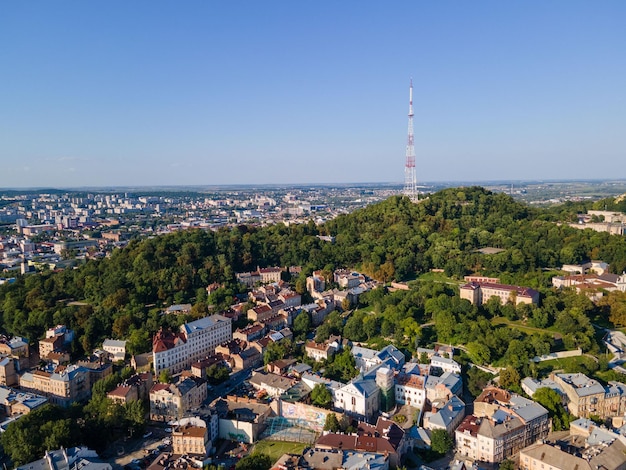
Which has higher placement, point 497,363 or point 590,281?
point 590,281

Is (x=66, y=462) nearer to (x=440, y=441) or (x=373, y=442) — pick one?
(x=373, y=442)

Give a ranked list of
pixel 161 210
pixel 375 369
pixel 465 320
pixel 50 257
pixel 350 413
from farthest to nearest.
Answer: pixel 161 210 < pixel 50 257 < pixel 465 320 < pixel 375 369 < pixel 350 413

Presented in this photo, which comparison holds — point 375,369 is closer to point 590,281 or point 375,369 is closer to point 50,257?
point 590,281

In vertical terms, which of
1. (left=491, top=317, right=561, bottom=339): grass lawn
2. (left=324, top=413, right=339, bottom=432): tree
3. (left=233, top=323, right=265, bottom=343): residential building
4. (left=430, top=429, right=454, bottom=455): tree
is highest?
(left=491, top=317, right=561, bottom=339): grass lawn

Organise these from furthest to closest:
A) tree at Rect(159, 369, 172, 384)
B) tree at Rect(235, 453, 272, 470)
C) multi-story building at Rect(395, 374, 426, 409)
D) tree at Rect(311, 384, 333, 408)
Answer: tree at Rect(159, 369, 172, 384) → multi-story building at Rect(395, 374, 426, 409) → tree at Rect(311, 384, 333, 408) → tree at Rect(235, 453, 272, 470)

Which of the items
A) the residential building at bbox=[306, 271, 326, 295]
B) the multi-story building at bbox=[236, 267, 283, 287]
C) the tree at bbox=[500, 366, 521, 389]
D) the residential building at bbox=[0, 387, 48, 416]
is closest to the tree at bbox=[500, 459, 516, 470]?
the tree at bbox=[500, 366, 521, 389]

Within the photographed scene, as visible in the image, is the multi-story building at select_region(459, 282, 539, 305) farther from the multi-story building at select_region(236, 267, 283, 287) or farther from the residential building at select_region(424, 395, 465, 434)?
the multi-story building at select_region(236, 267, 283, 287)

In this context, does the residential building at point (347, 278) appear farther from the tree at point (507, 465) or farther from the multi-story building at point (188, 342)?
the tree at point (507, 465)

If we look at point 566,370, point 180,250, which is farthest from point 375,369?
point 180,250
